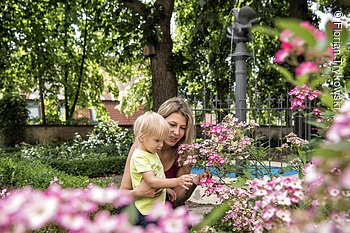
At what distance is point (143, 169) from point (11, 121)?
11.2 metres

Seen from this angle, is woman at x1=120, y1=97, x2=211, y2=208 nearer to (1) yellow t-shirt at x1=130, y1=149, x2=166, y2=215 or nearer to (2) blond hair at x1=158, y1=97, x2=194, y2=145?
(2) blond hair at x1=158, y1=97, x2=194, y2=145

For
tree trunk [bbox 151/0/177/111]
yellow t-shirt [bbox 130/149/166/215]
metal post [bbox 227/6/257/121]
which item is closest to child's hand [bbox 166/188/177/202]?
yellow t-shirt [bbox 130/149/166/215]

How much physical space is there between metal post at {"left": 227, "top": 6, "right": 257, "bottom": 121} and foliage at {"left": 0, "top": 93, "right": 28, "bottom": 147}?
8580 mm

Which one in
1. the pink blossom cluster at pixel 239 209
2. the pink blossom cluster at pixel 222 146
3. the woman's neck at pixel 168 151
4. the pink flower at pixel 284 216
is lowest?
the pink blossom cluster at pixel 239 209

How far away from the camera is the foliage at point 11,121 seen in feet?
41.1

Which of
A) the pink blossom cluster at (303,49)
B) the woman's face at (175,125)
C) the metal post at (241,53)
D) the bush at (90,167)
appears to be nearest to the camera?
the pink blossom cluster at (303,49)

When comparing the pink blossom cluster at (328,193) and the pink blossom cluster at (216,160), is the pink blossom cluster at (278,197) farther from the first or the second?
the pink blossom cluster at (216,160)

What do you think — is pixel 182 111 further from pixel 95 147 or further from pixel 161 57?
pixel 95 147

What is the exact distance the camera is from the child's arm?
7.64 feet

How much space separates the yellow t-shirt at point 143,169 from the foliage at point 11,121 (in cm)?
1098

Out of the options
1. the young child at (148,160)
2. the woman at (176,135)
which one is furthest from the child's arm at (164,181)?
the woman at (176,135)

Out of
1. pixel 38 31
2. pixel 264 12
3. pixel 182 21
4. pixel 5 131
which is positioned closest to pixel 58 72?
pixel 38 31

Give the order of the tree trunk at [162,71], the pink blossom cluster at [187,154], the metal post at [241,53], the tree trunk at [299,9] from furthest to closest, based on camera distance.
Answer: the tree trunk at [299,9]
the tree trunk at [162,71]
the metal post at [241,53]
the pink blossom cluster at [187,154]

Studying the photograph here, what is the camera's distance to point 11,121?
41.1ft
